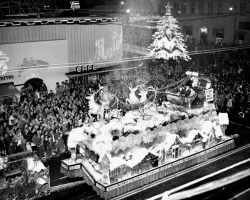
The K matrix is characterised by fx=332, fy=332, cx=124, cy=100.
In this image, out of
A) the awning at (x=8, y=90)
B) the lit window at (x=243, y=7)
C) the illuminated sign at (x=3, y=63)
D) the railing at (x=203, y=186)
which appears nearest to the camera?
the railing at (x=203, y=186)

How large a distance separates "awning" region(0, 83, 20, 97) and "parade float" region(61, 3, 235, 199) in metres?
5.95

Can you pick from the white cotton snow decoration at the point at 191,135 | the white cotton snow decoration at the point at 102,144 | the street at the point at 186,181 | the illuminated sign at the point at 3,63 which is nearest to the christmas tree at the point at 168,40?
the illuminated sign at the point at 3,63

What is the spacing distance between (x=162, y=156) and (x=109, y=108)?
3148 mm

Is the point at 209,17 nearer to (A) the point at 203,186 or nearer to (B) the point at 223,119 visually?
(B) the point at 223,119

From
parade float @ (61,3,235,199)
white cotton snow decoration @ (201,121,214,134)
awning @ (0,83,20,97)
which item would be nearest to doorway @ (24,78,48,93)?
awning @ (0,83,20,97)

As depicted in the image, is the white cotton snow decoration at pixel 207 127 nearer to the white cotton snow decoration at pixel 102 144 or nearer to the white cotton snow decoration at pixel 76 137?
the white cotton snow decoration at pixel 102 144

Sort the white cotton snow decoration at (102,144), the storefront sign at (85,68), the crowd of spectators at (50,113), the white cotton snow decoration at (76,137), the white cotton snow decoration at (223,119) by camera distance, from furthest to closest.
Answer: the storefront sign at (85,68)
the white cotton snow decoration at (223,119)
the crowd of spectators at (50,113)
the white cotton snow decoration at (76,137)
the white cotton snow decoration at (102,144)

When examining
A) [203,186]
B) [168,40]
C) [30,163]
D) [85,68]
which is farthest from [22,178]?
[168,40]

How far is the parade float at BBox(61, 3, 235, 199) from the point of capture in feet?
35.0

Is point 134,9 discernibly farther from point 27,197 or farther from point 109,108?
point 27,197

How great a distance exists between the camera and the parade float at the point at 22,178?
30.5 ft

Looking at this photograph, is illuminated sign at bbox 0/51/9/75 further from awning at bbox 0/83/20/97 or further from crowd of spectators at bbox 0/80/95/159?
crowd of spectators at bbox 0/80/95/159

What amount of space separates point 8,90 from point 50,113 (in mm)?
4043

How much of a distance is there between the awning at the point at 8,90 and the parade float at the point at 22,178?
7474mm
